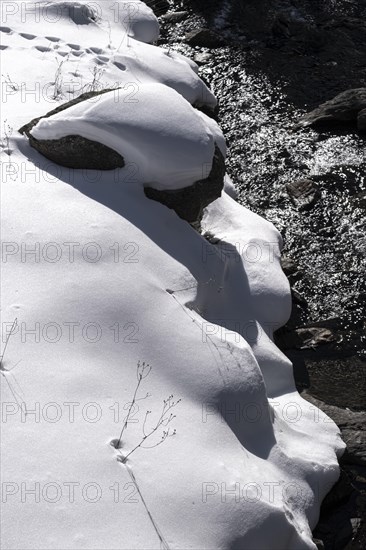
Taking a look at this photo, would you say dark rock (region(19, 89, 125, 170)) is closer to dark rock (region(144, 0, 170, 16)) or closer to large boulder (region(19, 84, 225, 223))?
large boulder (region(19, 84, 225, 223))

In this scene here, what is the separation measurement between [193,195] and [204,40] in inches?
227

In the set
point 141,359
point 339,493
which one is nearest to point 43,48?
point 141,359

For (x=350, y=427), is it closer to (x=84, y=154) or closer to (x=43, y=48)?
(x=84, y=154)

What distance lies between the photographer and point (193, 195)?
7.23 metres

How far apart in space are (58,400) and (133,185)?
2.60m

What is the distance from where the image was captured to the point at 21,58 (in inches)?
369

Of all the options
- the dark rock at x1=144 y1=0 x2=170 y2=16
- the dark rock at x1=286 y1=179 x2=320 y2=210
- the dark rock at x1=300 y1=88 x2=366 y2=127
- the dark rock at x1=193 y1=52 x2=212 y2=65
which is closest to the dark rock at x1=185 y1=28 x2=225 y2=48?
the dark rock at x1=193 y1=52 x2=212 y2=65

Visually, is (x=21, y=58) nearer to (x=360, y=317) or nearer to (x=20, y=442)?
(x=360, y=317)

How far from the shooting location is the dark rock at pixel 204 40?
12227 millimetres

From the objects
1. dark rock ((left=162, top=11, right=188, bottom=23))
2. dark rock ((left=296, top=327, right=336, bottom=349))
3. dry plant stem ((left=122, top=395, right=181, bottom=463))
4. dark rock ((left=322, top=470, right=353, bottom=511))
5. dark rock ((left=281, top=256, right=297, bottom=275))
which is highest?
dark rock ((left=162, top=11, right=188, bottom=23))

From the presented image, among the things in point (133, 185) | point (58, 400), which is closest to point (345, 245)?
point (133, 185)

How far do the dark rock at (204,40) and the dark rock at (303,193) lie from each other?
12.3ft

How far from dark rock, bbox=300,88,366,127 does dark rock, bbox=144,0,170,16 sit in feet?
12.4

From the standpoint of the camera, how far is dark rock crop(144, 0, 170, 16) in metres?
13.1
